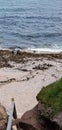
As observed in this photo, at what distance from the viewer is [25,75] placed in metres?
13.5

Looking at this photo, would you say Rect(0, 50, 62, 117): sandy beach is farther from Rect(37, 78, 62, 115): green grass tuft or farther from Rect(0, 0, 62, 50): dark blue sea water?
Rect(0, 0, 62, 50): dark blue sea water

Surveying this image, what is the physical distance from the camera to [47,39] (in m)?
23.5

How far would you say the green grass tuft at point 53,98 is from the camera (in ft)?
18.3

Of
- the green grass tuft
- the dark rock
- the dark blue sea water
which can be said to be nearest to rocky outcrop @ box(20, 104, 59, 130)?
the dark rock

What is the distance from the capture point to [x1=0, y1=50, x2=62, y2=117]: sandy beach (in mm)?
11281

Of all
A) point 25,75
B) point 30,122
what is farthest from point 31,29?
point 30,122

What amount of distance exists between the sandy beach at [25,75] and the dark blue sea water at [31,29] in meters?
4.15

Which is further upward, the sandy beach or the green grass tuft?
the green grass tuft

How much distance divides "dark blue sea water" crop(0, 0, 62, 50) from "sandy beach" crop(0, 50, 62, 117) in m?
4.15

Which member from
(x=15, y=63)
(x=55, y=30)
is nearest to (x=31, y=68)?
(x=15, y=63)

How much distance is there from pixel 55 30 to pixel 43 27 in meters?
1.68

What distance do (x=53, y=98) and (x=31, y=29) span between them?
2233 cm

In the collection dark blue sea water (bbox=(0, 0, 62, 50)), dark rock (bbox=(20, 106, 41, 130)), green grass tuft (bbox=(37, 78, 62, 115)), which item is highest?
green grass tuft (bbox=(37, 78, 62, 115))

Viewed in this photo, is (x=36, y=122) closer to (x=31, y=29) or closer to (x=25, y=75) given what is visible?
(x=25, y=75)
